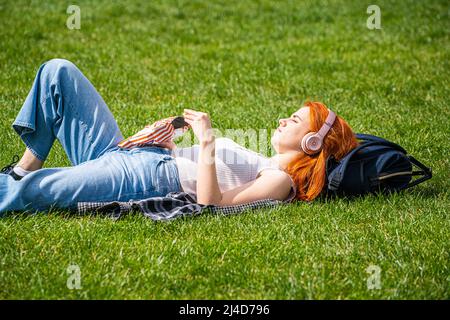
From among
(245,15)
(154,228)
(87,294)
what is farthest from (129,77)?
(87,294)

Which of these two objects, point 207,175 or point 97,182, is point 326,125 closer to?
point 207,175

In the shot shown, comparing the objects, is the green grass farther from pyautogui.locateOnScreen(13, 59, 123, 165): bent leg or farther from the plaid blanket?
pyautogui.locateOnScreen(13, 59, 123, 165): bent leg

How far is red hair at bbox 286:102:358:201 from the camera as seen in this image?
14.7 ft

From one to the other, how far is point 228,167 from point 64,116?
3.59ft

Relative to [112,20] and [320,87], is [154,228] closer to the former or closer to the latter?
[320,87]

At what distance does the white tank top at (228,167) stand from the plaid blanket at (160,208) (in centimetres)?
12

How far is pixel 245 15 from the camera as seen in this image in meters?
10.5

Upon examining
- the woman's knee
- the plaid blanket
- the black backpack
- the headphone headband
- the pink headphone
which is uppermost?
the woman's knee

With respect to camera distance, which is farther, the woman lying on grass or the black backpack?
the black backpack

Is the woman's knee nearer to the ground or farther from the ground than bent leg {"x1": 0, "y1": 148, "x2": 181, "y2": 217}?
farther from the ground

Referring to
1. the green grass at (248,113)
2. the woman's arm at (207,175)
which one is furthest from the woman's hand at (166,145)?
the green grass at (248,113)

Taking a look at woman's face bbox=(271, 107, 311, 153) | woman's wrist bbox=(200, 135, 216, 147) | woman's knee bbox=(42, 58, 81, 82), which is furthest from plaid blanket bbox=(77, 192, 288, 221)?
woman's knee bbox=(42, 58, 81, 82)

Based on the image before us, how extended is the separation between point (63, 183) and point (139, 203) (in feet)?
1.54

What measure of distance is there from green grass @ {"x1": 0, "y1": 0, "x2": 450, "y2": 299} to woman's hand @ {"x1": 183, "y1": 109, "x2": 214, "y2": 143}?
19.3 inches
